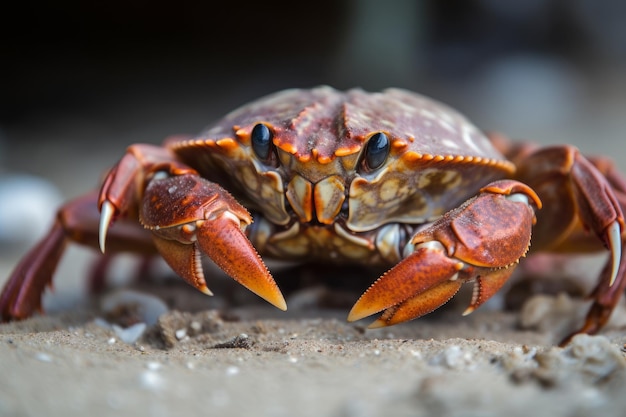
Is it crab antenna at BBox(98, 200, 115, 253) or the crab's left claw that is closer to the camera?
the crab's left claw

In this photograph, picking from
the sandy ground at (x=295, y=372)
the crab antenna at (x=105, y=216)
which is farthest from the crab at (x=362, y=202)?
the sandy ground at (x=295, y=372)

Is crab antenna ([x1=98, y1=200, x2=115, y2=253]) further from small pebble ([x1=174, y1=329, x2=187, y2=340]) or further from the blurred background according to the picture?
the blurred background

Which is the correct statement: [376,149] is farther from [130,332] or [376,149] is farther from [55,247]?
[55,247]

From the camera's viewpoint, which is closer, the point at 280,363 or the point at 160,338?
the point at 280,363

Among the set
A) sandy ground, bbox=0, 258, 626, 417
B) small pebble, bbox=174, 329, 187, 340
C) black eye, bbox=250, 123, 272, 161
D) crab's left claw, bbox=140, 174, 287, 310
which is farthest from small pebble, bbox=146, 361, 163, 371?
black eye, bbox=250, 123, 272, 161

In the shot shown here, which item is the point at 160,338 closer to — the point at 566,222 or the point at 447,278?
the point at 447,278

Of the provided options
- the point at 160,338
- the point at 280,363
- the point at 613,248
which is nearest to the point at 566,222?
the point at 613,248

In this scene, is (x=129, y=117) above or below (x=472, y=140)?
below
